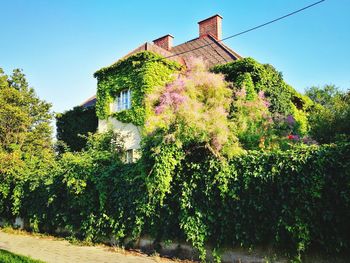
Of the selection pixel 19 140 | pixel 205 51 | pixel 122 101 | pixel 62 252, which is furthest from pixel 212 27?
pixel 62 252

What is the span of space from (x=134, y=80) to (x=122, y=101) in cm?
158

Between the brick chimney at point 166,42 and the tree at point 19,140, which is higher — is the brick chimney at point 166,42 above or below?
above

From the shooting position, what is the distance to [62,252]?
29.3 feet

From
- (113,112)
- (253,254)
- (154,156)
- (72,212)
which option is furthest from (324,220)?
(113,112)

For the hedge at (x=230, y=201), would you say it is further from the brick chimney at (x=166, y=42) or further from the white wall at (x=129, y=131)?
the brick chimney at (x=166, y=42)

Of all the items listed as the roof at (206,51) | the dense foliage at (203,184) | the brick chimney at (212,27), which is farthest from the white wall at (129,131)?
the brick chimney at (212,27)

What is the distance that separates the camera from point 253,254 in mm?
7203

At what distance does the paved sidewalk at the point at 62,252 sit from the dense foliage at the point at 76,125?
9.79 meters

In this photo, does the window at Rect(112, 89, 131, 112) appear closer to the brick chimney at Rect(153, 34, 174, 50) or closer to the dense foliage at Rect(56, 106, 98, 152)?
the dense foliage at Rect(56, 106, 98, 152)

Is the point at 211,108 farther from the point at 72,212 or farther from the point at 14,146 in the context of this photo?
the point at 14,146

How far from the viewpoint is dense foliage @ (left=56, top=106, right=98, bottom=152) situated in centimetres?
2030

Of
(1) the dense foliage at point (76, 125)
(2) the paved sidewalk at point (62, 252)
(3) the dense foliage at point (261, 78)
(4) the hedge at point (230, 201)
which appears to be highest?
(3) the dense foliage at point (261, 78)

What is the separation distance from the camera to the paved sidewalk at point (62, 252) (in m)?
8.00

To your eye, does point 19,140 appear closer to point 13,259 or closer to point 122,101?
point 122,101
